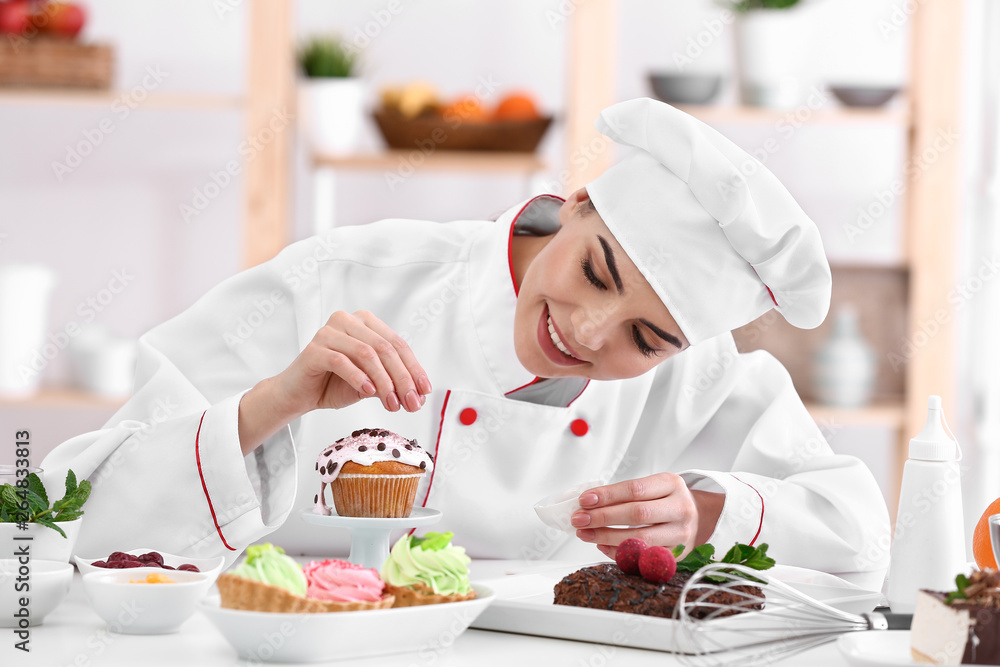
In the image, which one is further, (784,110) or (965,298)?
(965,298)

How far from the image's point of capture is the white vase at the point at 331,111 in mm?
3025

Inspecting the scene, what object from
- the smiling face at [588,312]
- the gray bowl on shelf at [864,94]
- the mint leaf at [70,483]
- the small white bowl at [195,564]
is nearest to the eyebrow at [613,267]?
the smiling face at [588,312]

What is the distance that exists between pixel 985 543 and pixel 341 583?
0.80 meters

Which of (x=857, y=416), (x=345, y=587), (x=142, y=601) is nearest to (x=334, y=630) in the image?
(x=345, y=587)

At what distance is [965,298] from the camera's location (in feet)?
11.1

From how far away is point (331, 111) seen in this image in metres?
3.03

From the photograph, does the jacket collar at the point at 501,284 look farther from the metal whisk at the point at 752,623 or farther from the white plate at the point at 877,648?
the white plate at the point at 877,648

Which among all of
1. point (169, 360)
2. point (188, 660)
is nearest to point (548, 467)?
point (169, 360)

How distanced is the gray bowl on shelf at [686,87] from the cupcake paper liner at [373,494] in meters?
2.02

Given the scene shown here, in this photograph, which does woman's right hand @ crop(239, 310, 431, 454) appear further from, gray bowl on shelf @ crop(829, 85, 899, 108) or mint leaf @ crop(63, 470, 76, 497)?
gray bowl on shelf @ crop(829, 85, 899, 108)

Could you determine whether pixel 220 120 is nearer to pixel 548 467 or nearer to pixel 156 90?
pixel 156 90

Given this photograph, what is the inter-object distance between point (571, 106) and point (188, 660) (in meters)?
2.42

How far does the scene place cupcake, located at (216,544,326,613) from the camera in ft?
2.98

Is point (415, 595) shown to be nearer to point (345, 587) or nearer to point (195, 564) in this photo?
point (345, 587)
